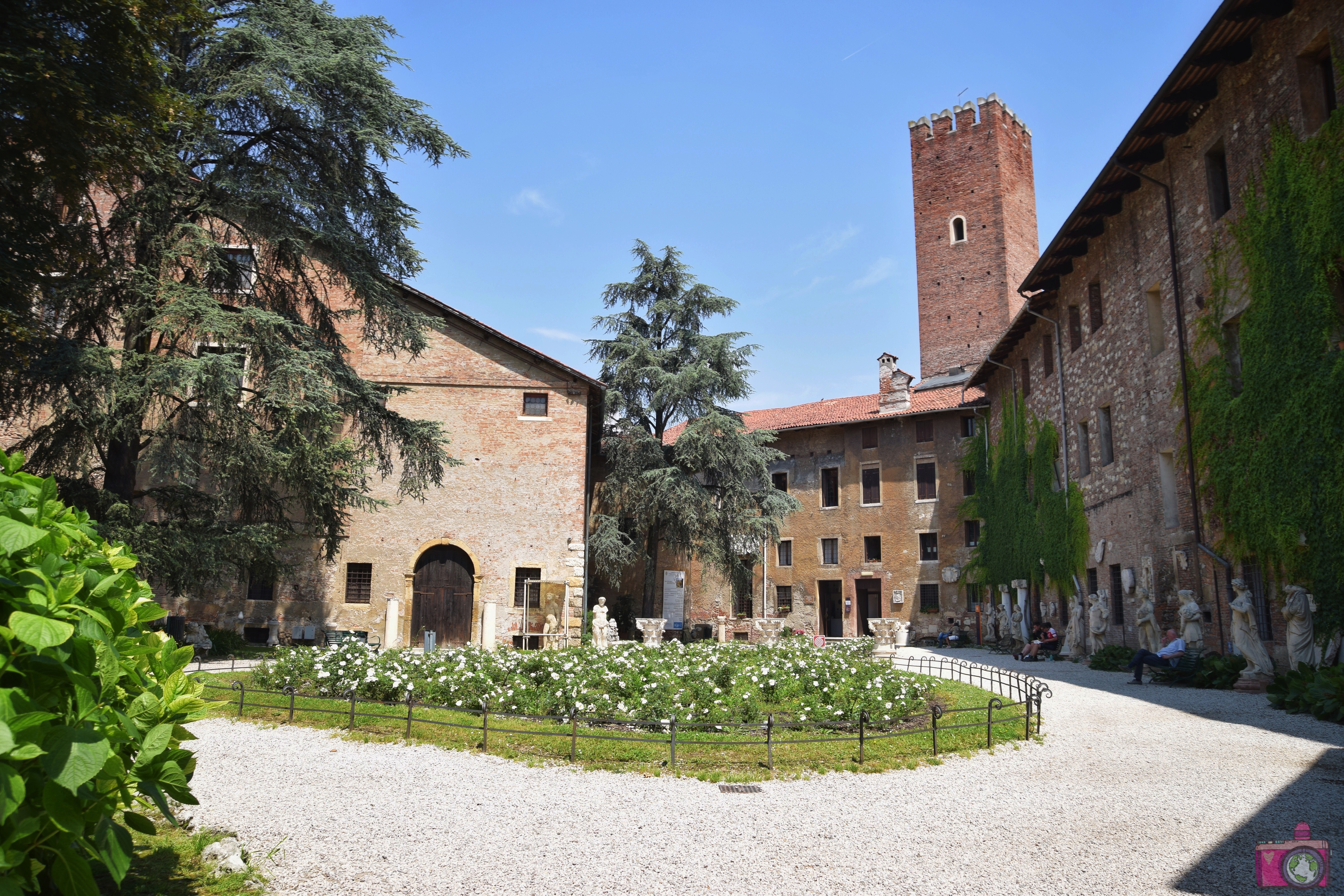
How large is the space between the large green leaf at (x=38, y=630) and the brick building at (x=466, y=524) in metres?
18.9

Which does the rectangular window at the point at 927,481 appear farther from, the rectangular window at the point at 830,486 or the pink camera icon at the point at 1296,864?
the pink camera icon at the point at 1296,864

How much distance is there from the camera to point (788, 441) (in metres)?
36.1

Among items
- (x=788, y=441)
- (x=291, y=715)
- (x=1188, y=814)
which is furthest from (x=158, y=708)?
(x=788, y=441)

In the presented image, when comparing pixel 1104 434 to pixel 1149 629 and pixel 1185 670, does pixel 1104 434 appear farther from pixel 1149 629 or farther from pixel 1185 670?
pixel 1185 670

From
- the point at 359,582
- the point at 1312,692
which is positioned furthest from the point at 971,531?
the point at 359,582

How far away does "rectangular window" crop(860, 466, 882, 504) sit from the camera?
33594 millimetres

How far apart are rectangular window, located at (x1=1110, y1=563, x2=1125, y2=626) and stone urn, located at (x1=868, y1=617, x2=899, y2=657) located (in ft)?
16.4

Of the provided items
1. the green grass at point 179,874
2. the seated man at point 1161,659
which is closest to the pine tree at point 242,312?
the green grass at point 179,874

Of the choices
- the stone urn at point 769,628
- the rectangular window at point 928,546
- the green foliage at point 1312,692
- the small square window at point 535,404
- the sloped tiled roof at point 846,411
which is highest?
the sloped tiled roof at point 846,411

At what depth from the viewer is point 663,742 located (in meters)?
7.80

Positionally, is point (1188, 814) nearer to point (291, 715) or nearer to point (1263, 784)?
point (1263, 784)

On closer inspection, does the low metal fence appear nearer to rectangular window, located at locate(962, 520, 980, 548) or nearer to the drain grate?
the drain grate

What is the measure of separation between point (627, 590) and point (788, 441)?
11.6 meters

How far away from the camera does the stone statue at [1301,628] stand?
11.7 meters
